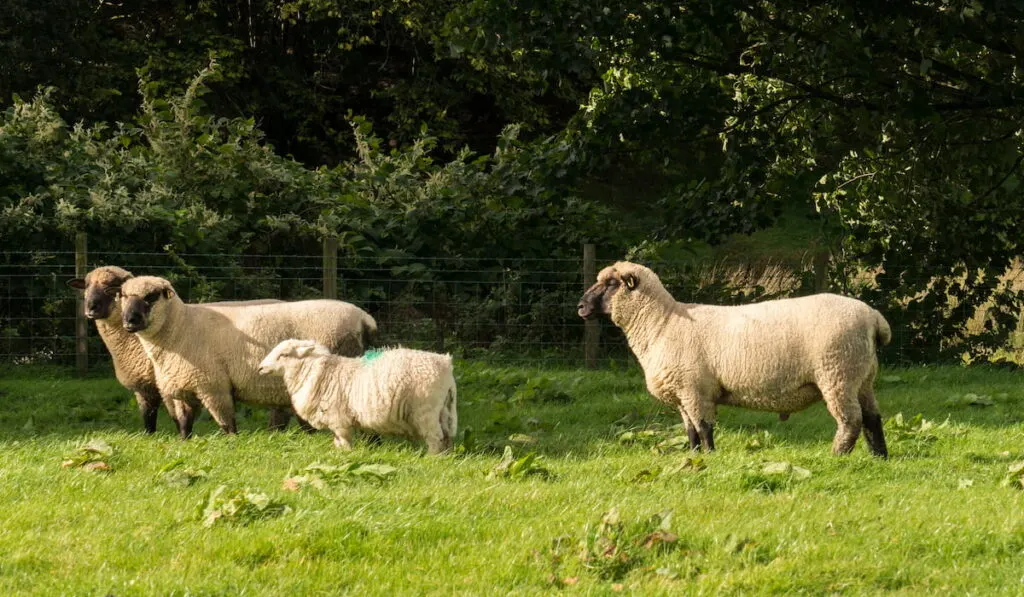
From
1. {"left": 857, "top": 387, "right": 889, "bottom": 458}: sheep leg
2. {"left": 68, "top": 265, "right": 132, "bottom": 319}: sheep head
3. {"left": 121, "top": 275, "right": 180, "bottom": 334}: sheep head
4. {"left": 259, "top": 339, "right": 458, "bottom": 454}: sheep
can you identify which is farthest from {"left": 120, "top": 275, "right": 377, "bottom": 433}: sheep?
{"left": 857, "top": 387, "right": 889, "bottom": 458}: sheep leg

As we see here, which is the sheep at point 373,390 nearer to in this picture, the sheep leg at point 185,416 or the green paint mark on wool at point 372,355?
the green paint mark on wool at point 372,355

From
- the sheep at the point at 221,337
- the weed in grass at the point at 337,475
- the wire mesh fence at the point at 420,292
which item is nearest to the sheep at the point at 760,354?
the sheep at the point at 221,337

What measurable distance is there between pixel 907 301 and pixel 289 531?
11.4 m

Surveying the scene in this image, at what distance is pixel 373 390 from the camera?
8883 mm

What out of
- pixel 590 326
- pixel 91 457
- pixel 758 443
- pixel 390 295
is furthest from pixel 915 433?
pixel 390 295

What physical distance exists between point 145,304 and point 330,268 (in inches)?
189

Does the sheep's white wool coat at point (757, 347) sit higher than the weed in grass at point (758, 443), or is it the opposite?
the sheep's white wool coat at point (757, 347)

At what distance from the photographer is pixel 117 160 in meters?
16.2

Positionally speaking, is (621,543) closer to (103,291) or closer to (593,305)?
(593,305)

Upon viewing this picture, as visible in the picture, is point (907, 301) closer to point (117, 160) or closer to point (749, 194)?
point (749, 194)

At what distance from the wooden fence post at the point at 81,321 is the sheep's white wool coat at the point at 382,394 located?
5.86m

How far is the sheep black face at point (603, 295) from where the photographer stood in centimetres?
1005

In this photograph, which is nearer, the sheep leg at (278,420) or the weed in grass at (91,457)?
the weed in grass at (91,457)

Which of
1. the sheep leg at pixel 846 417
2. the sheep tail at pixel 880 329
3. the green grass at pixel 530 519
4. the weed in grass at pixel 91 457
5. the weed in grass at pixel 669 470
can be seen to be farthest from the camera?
the sheep tail at pixel 880 329
